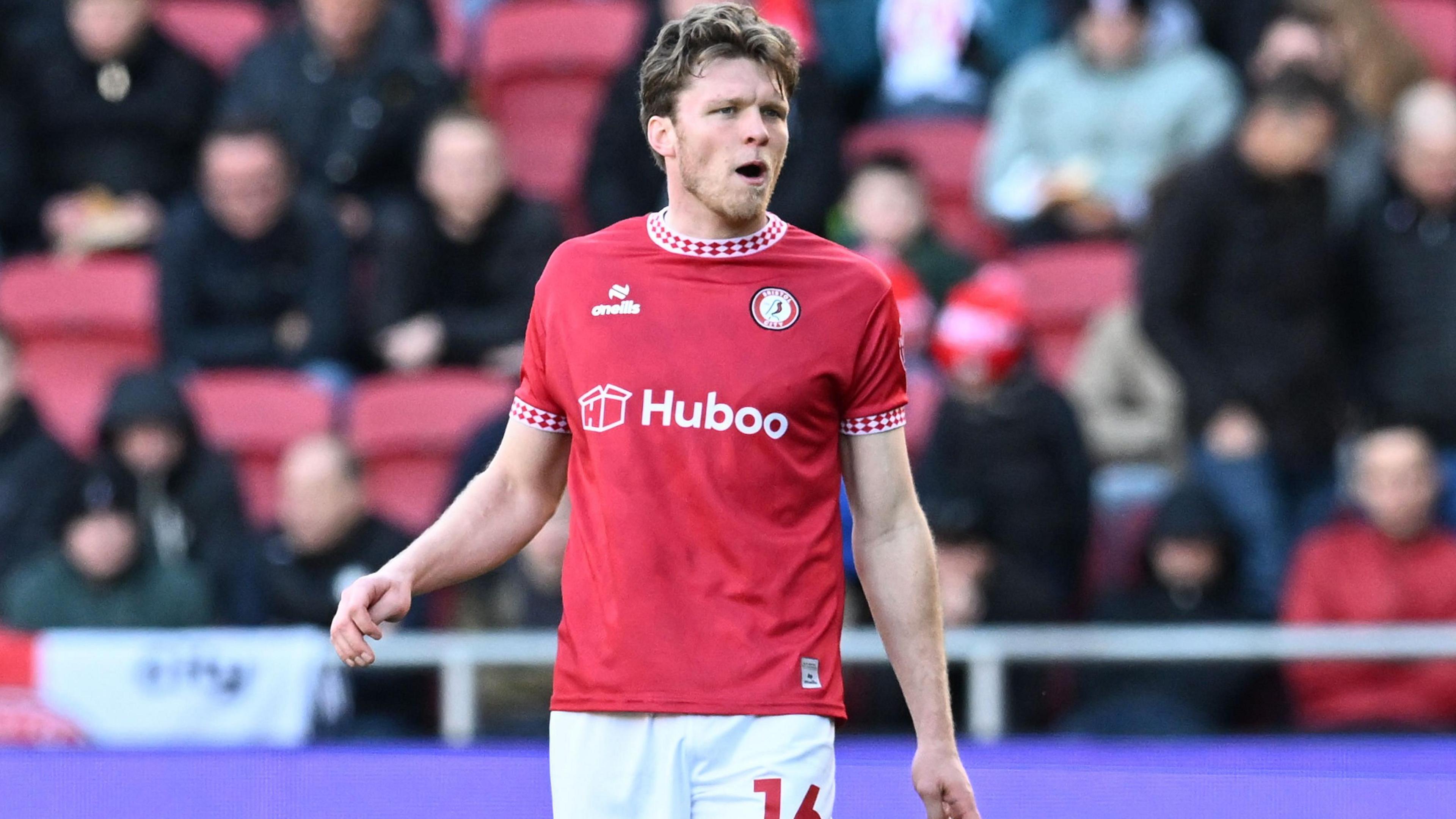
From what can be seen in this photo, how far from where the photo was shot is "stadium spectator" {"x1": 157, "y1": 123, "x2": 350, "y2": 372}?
889 centimetres

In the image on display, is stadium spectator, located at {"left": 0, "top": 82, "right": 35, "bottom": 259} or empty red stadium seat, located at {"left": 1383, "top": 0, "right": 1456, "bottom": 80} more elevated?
empty red stadium seat, located at {"left": 1383, "top": 0, "right": 1456, "bottom": 80}

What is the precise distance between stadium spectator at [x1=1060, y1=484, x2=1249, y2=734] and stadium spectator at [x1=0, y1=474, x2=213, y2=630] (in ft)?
10.3

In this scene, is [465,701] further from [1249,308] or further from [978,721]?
[1249,308]

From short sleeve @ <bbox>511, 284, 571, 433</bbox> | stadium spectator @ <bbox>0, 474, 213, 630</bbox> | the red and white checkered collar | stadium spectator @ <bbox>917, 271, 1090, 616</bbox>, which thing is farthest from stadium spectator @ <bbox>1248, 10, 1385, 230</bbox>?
short sleeve @ <bbox>511, 284, 571, 433</bbox>

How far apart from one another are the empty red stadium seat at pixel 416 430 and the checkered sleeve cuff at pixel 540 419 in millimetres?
4821

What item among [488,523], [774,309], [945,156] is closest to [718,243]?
[774,309]

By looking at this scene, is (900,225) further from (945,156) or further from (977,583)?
(977,583)

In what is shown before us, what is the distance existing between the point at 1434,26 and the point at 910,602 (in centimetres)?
738

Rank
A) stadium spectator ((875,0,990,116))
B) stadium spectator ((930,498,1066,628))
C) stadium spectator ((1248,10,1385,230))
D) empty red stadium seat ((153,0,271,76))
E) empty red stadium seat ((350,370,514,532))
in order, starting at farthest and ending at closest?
1. empty red stadium seat ((153,0,271,76))
2. stadium spectator ((875,0,990,116))
3. empty red stadium seat ((350,370,514,532))
4. stadium spectator ((1248,10,1385,230))
5. stadium spectator ((930,498,1066,628))

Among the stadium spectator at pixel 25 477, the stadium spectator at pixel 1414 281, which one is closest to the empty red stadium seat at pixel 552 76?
the stadium spectator at pixel 25 477

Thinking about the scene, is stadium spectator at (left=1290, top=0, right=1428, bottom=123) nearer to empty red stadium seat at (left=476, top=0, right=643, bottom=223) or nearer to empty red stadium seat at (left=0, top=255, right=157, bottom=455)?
empty red stadium seat at (left=476, top=0, right=643, bottom=223)

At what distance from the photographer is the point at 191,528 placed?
807cm

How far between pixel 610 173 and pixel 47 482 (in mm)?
2595

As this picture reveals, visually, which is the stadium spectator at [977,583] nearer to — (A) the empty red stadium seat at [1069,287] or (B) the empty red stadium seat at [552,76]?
(A) the empty red stadium seat at [1069,287]
